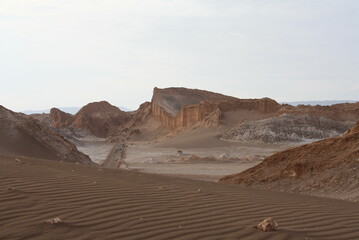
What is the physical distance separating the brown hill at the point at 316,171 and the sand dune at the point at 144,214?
5.58m

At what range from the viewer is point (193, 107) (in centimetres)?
6231

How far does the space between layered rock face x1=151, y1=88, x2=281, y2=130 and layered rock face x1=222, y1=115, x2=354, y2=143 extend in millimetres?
8525

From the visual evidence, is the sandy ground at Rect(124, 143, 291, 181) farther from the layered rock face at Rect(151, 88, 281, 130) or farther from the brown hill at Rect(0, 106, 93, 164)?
the layered rock face at Rect(151, 88, 281, 130)

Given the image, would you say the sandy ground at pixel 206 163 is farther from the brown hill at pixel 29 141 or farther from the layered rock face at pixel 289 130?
the brown hill at pixel 29 141

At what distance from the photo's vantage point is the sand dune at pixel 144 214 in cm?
427

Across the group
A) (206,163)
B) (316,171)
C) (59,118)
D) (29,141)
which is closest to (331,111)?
(206,163)

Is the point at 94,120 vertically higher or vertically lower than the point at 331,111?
higher

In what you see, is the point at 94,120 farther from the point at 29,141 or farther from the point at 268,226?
the point at 268,226

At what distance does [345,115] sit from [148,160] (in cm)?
3122

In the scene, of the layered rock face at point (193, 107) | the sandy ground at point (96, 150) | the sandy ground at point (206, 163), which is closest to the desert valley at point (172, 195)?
the sandy ground at point (206, 163)

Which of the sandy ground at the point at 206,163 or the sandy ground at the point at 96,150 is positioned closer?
the sandy ground at the point at 206,163

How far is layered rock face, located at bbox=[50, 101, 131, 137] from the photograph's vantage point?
80.6 meters

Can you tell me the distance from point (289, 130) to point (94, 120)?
47.5 m

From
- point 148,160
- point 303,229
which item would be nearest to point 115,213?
point 303,229
